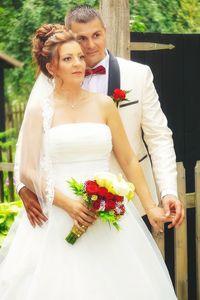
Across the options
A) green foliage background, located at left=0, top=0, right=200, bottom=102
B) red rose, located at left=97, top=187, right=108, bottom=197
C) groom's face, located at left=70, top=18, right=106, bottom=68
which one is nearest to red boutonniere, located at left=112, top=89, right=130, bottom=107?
groom's face, located at left=70, top=18, right=106, bottom=68

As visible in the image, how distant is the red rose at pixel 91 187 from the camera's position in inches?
137

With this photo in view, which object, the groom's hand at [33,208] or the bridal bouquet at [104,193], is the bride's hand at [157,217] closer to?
the bridal bouquet at [104,193]

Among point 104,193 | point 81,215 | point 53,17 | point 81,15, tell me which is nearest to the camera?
point 104,193

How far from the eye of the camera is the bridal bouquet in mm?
3477

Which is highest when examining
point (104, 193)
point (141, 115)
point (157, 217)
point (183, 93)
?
point (141, 115)

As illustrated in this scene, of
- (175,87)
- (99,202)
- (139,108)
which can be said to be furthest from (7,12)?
(99,202)

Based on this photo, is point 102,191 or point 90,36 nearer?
point 102,191

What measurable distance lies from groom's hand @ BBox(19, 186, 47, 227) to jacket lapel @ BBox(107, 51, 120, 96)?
2.49 ft

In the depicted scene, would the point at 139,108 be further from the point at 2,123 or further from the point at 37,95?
the point at 2,123

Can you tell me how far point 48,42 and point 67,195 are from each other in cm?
81

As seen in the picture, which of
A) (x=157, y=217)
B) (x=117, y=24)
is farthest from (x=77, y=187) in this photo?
(x=117, y=24)

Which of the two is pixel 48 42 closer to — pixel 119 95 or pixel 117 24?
pixel 119 95

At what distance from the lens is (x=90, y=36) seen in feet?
12.9

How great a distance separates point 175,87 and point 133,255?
1.91m
